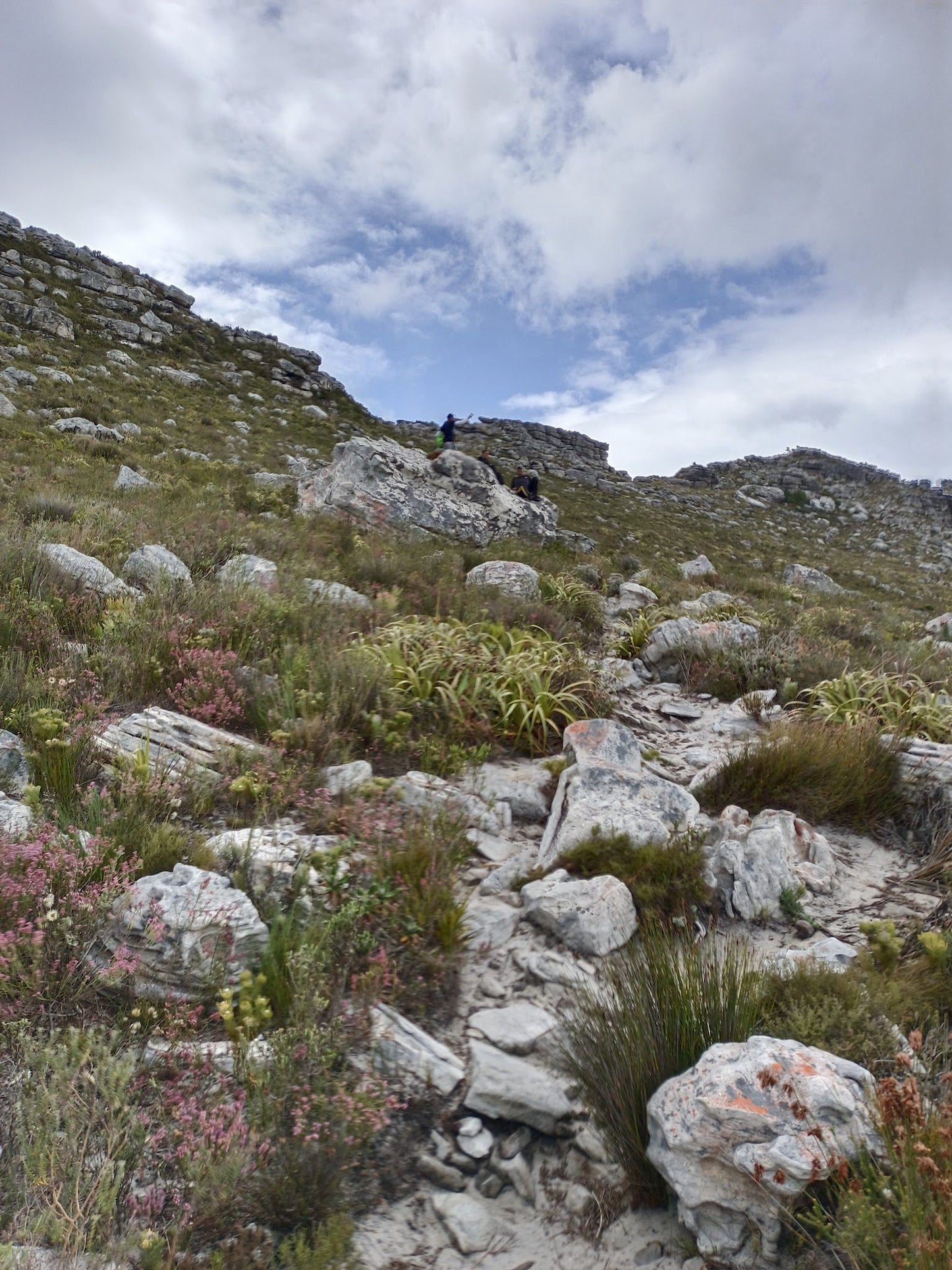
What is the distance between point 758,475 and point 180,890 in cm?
6965

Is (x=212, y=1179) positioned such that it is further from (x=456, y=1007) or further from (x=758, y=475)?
(x=758, y=475)

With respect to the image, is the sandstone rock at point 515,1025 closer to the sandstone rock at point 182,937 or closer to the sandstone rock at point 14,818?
the sandstone rock at point 182,937

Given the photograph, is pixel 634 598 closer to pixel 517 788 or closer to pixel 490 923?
pixel 517 788

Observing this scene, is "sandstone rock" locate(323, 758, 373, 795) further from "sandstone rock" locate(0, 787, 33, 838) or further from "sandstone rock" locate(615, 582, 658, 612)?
"sandstone rock" locate(615, 582, 658, 612)

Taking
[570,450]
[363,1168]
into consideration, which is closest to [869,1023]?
[363,1168]

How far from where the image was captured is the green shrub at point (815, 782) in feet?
15.6

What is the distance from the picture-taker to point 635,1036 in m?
2.43

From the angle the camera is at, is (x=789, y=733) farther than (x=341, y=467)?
No

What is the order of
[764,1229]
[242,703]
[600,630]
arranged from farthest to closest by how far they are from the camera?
1. [600,630]
2. [242,703]
3. [764,1229]

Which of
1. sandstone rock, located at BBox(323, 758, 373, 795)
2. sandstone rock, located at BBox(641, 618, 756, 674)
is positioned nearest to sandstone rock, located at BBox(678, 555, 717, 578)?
sandstone rock, located at BBox(641, 618, 756, 674)

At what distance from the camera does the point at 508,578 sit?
33.8 ft

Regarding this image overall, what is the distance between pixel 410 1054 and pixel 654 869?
1.66m

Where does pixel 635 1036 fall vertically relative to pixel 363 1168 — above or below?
above

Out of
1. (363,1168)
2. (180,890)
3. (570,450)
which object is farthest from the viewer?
(570,450)
